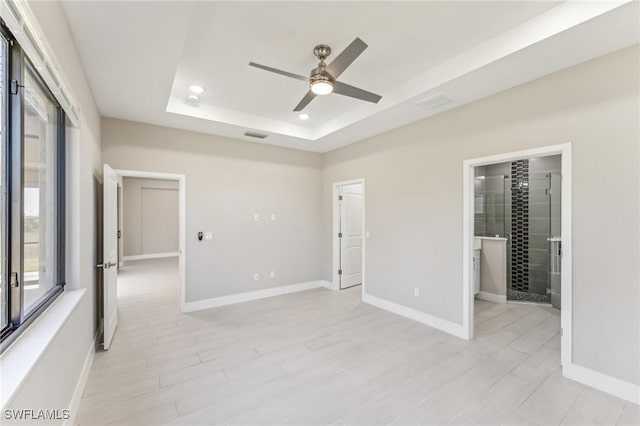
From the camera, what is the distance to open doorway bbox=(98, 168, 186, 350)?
472 centimetres

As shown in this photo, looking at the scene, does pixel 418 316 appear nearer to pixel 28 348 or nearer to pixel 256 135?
pixel 256 135

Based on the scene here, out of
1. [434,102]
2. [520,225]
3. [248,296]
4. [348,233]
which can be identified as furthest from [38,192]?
[520,225]

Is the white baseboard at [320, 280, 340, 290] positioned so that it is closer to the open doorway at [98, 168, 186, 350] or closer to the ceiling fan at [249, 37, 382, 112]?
the open doorway at [98, 168, 186, 350]

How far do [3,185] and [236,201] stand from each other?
359 centimetres

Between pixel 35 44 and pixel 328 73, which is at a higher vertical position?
pixel 328 73

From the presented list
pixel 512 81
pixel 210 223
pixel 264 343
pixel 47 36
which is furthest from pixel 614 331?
pixel 210 223

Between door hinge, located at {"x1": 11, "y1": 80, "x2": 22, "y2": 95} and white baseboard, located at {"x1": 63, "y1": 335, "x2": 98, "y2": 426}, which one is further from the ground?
door hinge, located at {"x1": 11, "y1": 80, "x2": 22, "y2": 95}

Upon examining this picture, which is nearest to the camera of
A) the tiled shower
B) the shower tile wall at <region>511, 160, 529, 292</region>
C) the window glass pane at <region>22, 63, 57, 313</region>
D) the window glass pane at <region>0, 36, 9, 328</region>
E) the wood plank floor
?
the window glass pane at <region>0, 36, 9, 328</region>

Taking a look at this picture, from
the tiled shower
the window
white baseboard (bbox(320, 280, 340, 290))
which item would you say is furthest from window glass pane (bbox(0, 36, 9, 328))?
the tiled shower

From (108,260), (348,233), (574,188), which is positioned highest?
(574,188)

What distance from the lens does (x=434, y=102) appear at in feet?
11.1

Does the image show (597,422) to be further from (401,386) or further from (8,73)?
(8,73)

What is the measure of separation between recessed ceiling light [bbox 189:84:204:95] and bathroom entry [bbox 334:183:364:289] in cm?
293

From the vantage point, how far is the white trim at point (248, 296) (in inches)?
177
